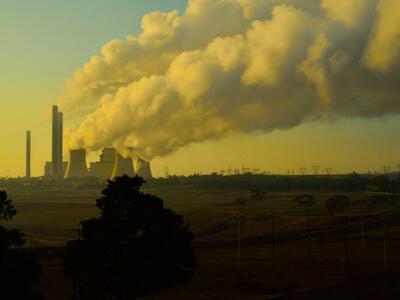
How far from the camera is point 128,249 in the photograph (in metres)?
21.4

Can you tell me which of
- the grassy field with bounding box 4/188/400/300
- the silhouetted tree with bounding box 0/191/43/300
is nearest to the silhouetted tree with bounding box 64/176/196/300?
the silhouetted tree with bounding box 0/191/43/300

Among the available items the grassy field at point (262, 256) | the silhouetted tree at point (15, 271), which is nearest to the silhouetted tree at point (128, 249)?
the silhouetted tree at point (15, 271)

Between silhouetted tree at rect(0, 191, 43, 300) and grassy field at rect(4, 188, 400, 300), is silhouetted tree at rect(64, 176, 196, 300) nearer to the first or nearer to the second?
silhouetted tree at rect(0, 191, 43, 300)

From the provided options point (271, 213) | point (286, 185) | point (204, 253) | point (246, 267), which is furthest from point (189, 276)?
point (286, 185)

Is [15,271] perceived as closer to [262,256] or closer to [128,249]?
[128,249]

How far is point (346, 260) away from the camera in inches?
1975

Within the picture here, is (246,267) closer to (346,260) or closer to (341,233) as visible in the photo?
(346,260)

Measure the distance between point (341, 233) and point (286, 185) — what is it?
376 feet

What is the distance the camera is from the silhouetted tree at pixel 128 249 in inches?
837

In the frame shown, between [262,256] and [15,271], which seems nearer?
[15,271]

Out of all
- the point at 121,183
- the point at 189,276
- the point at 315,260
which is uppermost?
the point at 121,183

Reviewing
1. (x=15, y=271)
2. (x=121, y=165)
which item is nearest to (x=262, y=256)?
(x=15, y=271)

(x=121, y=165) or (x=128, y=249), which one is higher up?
(x=121, y=165)

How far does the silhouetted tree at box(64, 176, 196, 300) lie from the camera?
69.8ft
